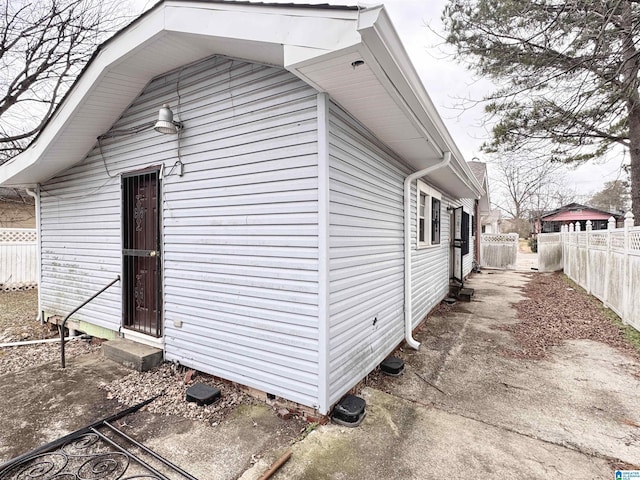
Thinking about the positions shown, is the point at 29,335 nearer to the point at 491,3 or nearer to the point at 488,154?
the point at 491,3

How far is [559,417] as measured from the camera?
2.78 m

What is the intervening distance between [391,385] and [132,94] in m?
4.64

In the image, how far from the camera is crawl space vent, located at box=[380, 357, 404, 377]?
3.59 metres

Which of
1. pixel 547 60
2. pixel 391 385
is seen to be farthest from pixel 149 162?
pixel 547 60

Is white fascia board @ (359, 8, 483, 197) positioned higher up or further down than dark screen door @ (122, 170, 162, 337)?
higher up

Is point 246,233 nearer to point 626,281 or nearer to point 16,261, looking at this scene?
point 626,281

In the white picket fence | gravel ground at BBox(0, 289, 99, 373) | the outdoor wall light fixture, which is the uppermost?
the outdoor wall light fixture

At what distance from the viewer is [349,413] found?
8.61 ft

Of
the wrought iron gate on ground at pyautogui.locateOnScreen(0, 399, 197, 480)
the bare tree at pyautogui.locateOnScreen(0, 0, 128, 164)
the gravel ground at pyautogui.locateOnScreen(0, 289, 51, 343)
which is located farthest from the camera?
the bare tree at pyautogui.locateOnScreen(0, 0, 128, 164)

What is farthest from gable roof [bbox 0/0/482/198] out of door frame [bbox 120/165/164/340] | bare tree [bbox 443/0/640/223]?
bare tree [bbox 443/0/640/223]

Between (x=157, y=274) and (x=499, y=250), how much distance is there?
1517 cm

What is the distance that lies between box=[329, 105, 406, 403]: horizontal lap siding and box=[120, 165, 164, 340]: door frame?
2.27m

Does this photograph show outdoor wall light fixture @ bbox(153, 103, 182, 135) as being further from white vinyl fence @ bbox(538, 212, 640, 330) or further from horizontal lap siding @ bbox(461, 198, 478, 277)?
horizontal lap siding @ bbox(461, 198, 478, 277)

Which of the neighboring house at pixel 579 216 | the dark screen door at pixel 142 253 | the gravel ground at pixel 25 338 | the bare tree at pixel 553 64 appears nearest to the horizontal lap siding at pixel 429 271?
the bare tree at pixel 553 64
